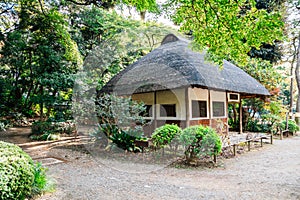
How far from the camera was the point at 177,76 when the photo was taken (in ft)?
26.8

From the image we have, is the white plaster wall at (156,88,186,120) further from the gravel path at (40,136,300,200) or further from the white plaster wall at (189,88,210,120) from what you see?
the gravel path at (40,136,300,200)

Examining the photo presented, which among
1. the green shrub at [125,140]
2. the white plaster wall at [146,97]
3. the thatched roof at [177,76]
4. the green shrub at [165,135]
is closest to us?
the green shrub at [165,135]

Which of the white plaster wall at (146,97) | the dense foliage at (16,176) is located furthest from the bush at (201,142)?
the white plaster wall at (146,97)

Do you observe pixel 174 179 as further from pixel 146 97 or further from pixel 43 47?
pixel 43 47

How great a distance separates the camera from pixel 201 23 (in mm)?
4422

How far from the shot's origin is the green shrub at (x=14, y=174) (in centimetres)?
284

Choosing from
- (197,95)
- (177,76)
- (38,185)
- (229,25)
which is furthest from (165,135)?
(197,95)

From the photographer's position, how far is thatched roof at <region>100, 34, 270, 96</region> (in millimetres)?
8010

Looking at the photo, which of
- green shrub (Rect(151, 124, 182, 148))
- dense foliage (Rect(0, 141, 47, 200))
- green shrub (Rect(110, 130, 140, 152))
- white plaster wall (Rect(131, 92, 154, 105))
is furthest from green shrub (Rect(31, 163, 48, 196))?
white plaster wall (Rect(131, 92, 154, 105))

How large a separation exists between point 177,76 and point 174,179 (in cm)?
433

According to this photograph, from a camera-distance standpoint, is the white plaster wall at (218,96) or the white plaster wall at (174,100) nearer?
the white plaster wall at (174,100)

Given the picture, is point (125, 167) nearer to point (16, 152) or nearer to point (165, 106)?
point (16, 152)

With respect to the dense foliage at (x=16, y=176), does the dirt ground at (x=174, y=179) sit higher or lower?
lower

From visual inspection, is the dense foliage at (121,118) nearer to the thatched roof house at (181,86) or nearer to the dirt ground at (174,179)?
the dirt ground at (174,179)
